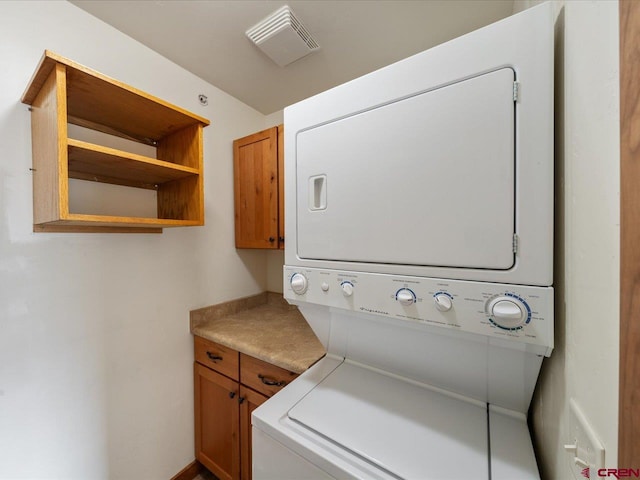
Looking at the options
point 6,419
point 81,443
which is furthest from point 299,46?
point 81,443

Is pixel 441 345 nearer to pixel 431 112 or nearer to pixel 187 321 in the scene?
pixel 431 112

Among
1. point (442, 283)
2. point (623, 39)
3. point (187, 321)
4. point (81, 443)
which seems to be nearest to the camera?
point (623, 39)

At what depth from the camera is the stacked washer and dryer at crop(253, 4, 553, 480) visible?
0.56 m

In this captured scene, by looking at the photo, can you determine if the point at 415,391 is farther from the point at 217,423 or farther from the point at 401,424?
the point at 217,423

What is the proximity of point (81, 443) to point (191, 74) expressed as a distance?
7.02 feet

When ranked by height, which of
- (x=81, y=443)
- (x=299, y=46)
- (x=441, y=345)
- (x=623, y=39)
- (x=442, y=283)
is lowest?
(x=81, y=443)

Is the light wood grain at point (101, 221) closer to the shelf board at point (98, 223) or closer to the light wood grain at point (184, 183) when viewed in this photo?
the shelf board at point (98, 223)

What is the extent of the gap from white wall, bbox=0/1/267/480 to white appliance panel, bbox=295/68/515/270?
1.09 metres

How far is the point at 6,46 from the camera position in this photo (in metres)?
0.95

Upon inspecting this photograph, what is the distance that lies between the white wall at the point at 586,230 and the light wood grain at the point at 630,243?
0.03 metres

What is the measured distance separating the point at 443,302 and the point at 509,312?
139 mm

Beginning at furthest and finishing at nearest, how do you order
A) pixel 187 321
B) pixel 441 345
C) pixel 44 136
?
pixel 187 321, pixel 44 136, pixel 441 345

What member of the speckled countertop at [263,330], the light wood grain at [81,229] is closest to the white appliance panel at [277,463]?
the speckled countertop at [263,330]

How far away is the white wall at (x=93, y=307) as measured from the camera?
3.18 feet
